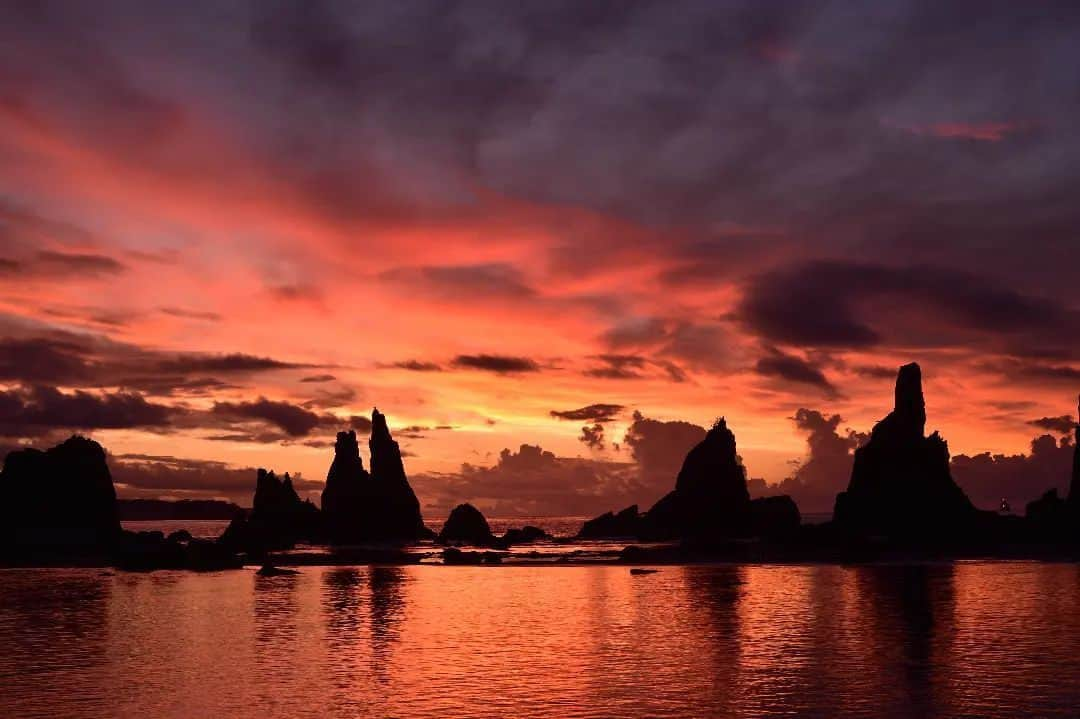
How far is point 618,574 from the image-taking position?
114 metres

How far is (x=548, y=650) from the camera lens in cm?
5438

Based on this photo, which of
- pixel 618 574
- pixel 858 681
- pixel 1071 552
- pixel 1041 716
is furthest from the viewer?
pixel 1071 552

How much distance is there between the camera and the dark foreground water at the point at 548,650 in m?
40.1

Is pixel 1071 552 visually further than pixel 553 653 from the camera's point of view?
Yes

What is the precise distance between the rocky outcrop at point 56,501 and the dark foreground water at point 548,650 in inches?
2044

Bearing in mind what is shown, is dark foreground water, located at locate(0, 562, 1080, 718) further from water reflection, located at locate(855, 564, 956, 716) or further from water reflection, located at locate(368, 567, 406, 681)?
water reflection, located at locate(368, 567, 406, 681)

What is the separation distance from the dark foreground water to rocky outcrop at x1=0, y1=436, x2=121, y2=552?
51.9m

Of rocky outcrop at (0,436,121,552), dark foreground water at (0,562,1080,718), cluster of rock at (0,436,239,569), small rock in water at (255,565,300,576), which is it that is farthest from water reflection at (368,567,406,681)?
rocky outcrop at (0,436,121,552)

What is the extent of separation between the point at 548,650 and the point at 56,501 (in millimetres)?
118903

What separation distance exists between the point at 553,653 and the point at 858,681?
16.3 metres

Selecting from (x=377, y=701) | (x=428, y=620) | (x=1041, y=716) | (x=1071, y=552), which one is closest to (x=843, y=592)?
(x=428, y=620)

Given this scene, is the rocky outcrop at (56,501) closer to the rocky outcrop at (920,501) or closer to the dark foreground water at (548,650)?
the dark foreground water at (548,650)

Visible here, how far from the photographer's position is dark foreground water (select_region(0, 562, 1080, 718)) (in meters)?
40.1

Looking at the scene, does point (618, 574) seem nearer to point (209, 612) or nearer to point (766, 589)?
point (766, 589)
